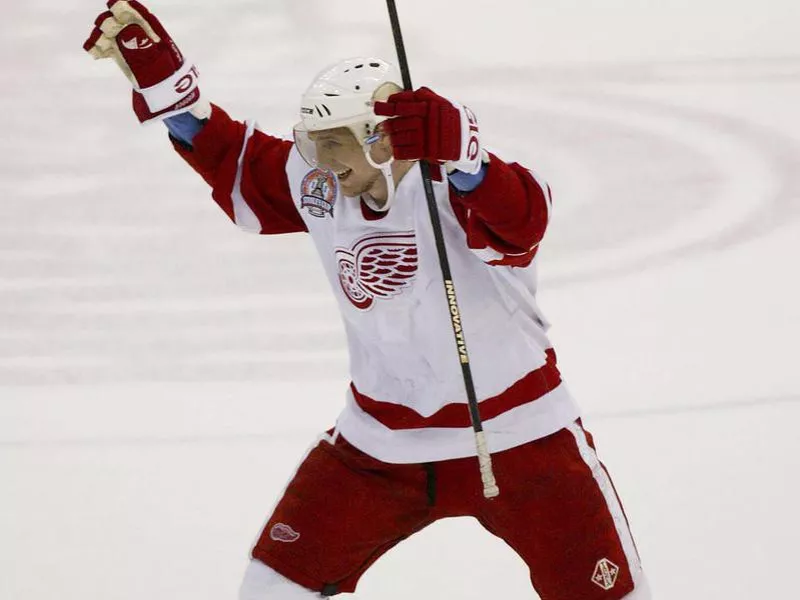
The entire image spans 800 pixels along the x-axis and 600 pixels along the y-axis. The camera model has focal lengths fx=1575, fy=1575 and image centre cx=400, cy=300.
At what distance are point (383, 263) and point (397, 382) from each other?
25 centimetres

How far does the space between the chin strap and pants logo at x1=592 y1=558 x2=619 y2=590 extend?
70 centimetres

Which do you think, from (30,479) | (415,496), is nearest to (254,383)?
(30,479)

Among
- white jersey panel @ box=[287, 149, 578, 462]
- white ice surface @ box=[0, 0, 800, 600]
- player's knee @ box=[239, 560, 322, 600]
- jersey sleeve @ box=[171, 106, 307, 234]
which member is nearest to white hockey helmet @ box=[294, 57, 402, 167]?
white jersey panel @ box=[287, 149, 578, 462]

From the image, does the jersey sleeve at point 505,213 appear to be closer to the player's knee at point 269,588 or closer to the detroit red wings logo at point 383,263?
the detroit red wings logo at point 383,263

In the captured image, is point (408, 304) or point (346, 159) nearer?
point (346, 159)

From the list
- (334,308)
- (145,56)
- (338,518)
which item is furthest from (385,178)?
(334,308)

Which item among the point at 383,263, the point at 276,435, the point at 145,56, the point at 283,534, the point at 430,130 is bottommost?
the point at 276,435

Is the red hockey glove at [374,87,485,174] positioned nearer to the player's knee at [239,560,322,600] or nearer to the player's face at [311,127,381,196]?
the player's face at [311,127,381,196]

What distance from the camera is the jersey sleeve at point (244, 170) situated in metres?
2.76

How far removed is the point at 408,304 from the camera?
261 centimetres

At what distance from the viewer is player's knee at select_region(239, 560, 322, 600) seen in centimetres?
266

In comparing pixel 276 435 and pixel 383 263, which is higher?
pixel 383 263

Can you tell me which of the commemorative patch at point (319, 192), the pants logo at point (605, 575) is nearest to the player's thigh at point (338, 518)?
the pants logo at point (605, 575)

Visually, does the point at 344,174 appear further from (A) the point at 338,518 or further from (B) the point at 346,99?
(A) the point at 338,518
